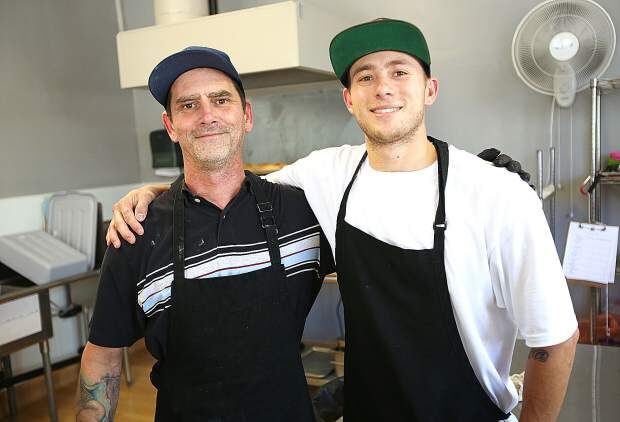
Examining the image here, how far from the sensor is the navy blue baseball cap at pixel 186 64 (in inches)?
51.1

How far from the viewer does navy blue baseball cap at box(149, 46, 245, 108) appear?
1.30 metres

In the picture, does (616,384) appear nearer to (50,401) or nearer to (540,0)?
(540,0)

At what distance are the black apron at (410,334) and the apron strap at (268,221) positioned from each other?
16 centimetres

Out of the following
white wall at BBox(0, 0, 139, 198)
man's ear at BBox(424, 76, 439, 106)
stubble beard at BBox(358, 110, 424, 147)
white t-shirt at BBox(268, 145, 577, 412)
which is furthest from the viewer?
white wall at BBox(0, 0, 139, 198)

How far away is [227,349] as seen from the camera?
48.4 inches

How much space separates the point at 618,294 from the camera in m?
2.68

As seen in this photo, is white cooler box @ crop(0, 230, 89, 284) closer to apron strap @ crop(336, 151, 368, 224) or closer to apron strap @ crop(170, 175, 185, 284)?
apron strap @ crop(170, 175, 185, 284)

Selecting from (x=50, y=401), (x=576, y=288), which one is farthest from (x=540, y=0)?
(x=50, y=401)

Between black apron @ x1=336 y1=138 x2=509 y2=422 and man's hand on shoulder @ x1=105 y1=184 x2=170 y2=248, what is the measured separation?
0.48m

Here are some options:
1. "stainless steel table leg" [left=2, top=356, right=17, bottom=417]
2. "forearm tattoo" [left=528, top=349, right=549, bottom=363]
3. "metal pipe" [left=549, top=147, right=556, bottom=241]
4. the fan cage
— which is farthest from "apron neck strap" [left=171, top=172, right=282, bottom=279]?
"stainless steel table leg" [left=2, top=356, right=17, bottom=417]

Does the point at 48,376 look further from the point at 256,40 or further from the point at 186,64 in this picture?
the point at 186,64

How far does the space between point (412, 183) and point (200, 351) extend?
598 mm

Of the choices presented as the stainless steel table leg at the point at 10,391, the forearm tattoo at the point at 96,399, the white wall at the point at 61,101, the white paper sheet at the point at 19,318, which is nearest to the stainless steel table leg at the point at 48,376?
the white paper sheet at the point at 19,318

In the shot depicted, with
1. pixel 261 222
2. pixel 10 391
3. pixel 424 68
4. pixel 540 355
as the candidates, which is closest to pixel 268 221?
pixel 261 222
